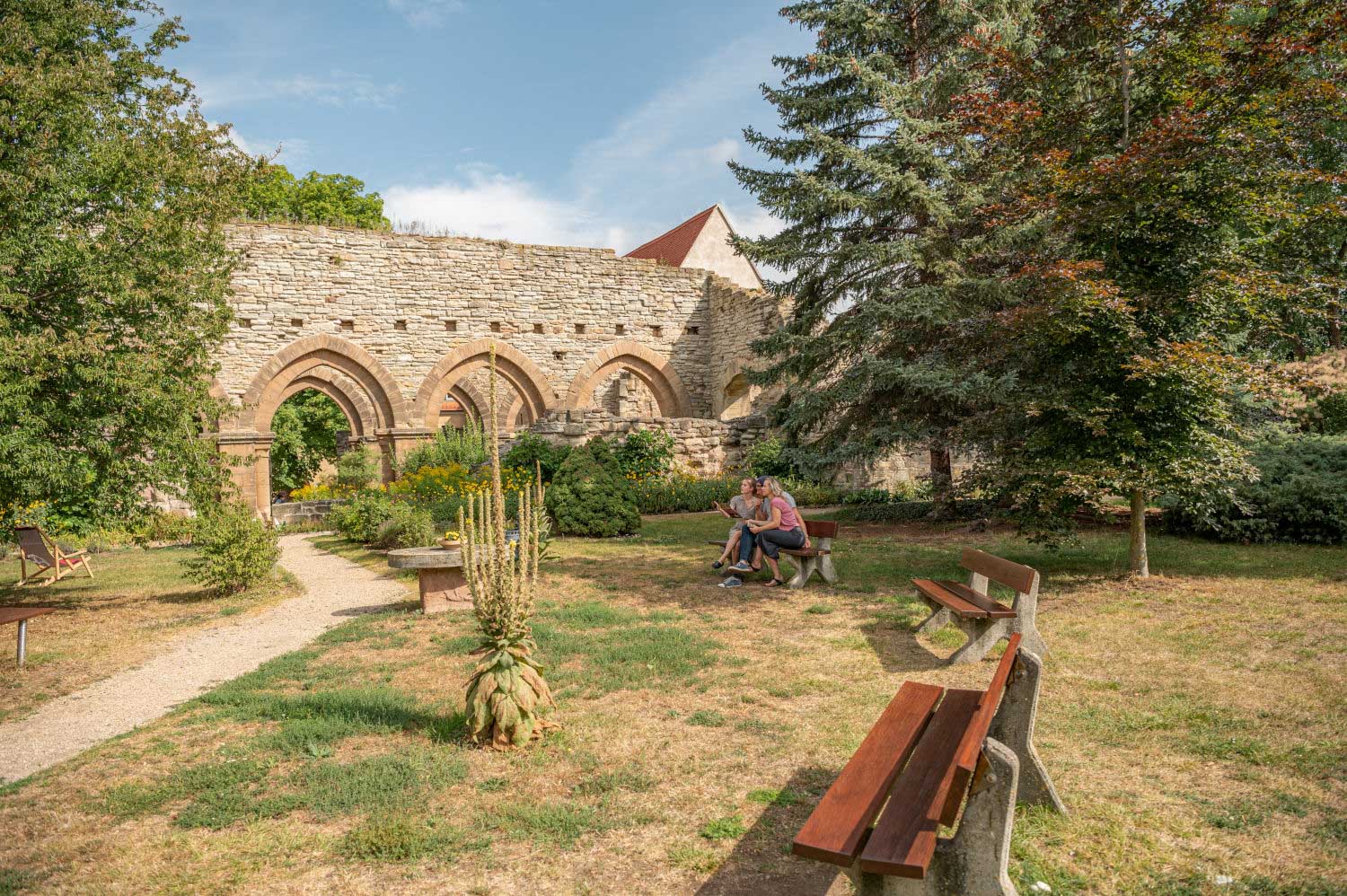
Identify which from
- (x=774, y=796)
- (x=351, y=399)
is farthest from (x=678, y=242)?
(x=774, y=796)

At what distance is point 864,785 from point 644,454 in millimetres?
12861

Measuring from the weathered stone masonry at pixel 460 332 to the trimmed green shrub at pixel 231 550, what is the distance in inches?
259

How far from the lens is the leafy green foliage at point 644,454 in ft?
49.6

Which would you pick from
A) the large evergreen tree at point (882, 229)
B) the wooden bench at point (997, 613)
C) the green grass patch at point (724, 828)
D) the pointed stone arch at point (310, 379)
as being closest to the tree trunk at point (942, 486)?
the large evergreen tree at point (882, 229)

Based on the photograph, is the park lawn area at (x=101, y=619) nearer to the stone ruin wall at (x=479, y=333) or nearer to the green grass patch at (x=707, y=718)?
the green grass patch at (x=707, y=718)

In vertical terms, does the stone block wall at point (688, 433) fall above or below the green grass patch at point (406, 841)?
above

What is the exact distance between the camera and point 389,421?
1798 centimetres

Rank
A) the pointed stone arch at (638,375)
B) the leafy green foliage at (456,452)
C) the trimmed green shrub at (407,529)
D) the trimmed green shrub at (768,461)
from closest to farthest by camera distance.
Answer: the trimmed green shrub at (407,529) < the leafy green foliage at (456,452) < the trimmed green shrub at (768,461) < the pointed stone arch at (638,375)

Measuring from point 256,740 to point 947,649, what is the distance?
4194mm

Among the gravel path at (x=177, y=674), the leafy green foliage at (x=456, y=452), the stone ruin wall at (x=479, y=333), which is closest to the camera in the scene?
the gravel path at (x=177, y=674)

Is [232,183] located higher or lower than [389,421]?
higher

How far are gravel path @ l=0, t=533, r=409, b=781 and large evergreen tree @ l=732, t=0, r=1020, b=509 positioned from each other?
6824 mm

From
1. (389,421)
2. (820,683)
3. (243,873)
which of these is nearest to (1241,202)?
(820,683)

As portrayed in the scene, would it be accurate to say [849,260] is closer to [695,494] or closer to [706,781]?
[695,494]
